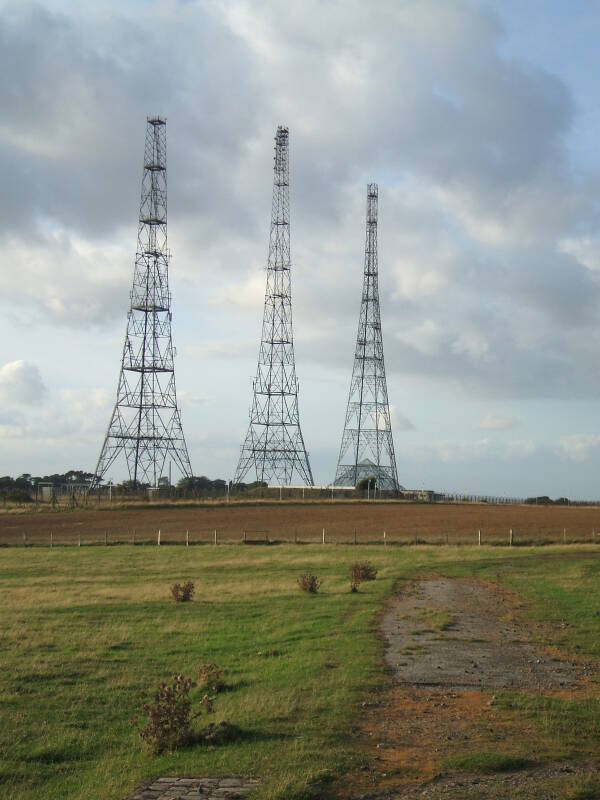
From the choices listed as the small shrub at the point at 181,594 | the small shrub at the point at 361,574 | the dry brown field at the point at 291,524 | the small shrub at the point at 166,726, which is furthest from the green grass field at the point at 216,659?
the dry brown field at the point at 291,524

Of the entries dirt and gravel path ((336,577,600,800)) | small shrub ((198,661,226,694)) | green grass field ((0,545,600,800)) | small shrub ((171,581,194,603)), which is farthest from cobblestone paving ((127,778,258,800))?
small shrub ((171,581,194,603))

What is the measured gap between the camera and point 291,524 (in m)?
69.2

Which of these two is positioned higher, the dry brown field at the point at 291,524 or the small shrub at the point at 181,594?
the dry brown field at the point at 291,524

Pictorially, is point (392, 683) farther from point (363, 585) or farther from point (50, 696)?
point (363, 585)

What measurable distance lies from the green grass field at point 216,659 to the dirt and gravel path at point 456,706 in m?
Answer: 0.41

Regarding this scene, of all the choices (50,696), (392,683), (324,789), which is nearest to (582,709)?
(392,683)

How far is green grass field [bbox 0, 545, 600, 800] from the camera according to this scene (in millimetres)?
10609

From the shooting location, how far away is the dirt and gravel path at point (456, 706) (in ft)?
30.7

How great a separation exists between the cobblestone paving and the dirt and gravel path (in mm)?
1073

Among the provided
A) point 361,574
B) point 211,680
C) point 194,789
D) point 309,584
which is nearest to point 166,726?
point 194,789

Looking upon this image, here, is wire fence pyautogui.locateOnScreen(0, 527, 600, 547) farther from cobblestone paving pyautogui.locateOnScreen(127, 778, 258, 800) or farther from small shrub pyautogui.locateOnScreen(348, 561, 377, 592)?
cobblestone paving pyautogui.locateOnScreen(127, 778, 258, 800)

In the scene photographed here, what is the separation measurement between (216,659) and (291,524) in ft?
169

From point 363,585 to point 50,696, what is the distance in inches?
683

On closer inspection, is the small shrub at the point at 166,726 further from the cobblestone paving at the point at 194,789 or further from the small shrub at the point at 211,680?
the small shrub at the point at 211,680
